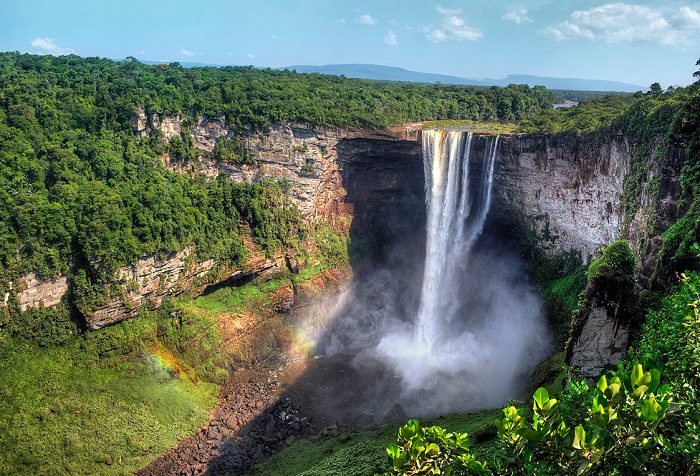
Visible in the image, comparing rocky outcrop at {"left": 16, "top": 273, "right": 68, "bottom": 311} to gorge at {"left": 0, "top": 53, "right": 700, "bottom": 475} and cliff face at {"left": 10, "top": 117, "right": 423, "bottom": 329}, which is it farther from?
cliff face at {"left": 10, "top": 117, "right": 423, "bottom": 329}

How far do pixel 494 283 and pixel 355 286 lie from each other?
32.7ft

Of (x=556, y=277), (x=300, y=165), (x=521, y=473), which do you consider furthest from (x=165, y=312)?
(x=521, y=473)

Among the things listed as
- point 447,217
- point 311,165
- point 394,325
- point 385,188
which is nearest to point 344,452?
point 394,325

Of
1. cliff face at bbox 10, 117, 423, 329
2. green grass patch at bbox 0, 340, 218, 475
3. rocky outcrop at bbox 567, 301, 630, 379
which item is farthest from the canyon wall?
green grass patch at bbox 0, 340, 218, 475

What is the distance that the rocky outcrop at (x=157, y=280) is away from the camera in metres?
28.0

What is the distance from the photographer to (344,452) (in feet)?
71.8

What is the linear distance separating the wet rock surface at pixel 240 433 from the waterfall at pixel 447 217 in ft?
33.9

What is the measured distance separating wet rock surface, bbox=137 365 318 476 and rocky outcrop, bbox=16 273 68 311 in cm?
1005

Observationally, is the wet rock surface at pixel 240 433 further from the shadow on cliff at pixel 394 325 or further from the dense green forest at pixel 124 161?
the dense green forest at pixel 124 161

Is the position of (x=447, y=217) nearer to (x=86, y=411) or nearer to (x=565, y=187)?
(x=565, y=187)

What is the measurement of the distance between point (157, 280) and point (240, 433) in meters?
9.93

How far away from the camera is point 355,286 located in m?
38.2

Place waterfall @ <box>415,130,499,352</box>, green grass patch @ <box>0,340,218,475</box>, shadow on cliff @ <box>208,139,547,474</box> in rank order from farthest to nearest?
waterfall @ <box>415,130,499,352</box> < shadow on cliff @ <box>208,139,547,474</box> < green grass patch @ <box>0,340,218,475</box>

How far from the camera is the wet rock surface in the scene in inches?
978
